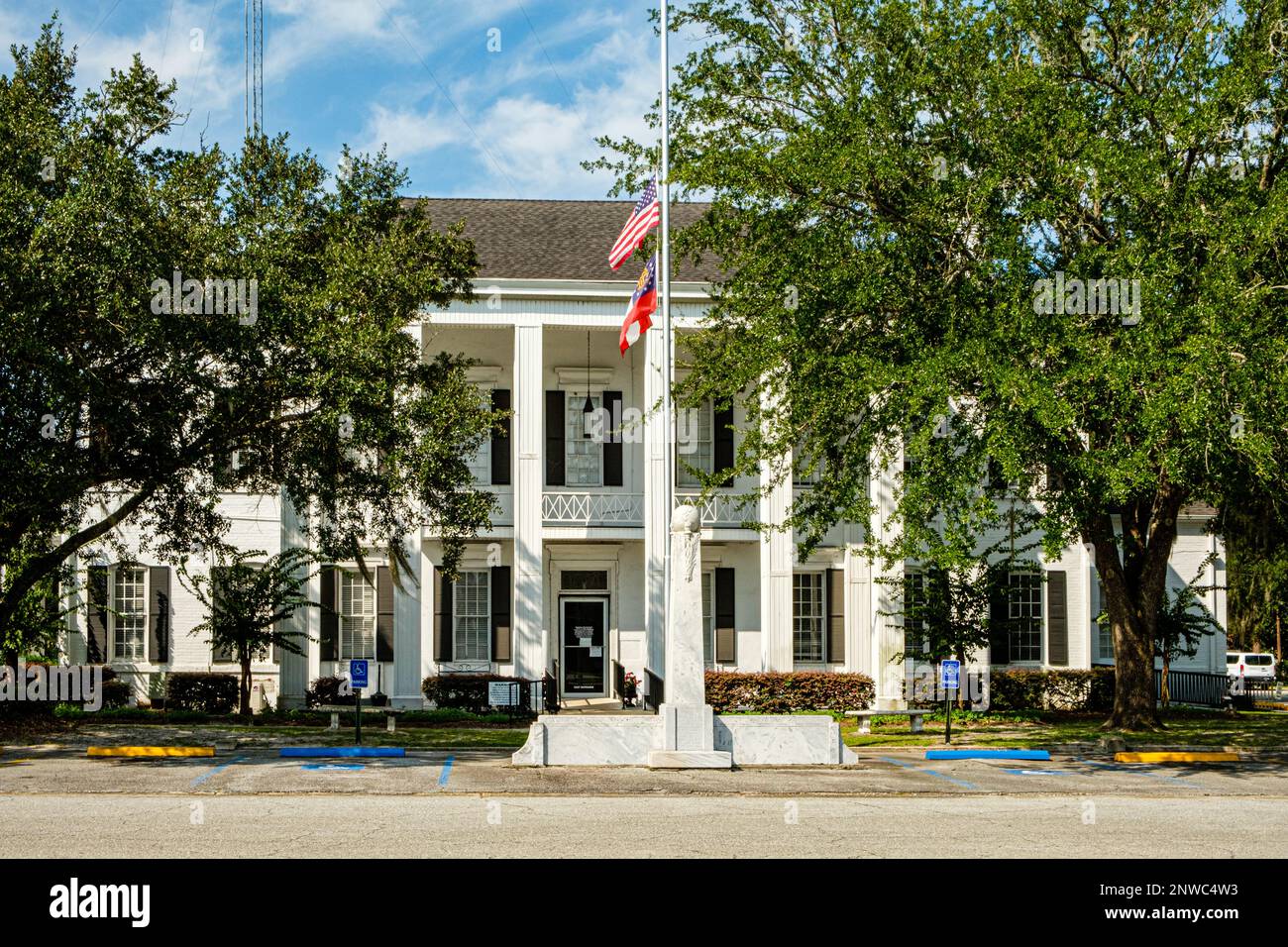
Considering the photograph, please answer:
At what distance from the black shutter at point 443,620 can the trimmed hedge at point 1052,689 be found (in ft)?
40.5

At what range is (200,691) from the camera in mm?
Result: 27953

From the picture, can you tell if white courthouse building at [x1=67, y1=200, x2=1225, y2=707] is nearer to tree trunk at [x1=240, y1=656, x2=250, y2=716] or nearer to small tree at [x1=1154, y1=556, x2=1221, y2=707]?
small tree at [x1=1154, y1=556, x2=1221, y2=707]

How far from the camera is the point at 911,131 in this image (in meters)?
17.4

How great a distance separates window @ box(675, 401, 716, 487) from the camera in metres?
29.5

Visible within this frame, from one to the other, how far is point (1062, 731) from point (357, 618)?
49.3 feet

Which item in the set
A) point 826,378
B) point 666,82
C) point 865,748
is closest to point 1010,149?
point 826,378

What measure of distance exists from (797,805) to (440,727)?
12.6m

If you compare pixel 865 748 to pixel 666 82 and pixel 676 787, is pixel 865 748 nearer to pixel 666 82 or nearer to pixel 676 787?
pixel 676 787

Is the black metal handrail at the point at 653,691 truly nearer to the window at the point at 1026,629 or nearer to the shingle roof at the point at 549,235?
the shingle roof at the point at 549,235

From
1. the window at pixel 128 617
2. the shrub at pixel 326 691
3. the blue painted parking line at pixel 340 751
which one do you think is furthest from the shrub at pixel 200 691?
the blue painted parking line at pixel 340 751

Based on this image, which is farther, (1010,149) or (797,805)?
(1010,149)

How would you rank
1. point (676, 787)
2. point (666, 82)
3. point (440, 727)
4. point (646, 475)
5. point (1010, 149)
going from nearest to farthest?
point (676, 787)
point (1010, 149)
point (666, 82)
point (440, 727)
point (646, 475)

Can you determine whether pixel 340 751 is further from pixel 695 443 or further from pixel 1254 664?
pixel 1254 664

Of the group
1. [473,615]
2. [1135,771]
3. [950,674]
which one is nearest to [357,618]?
[473,615]
